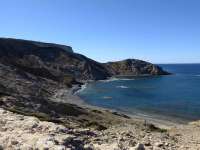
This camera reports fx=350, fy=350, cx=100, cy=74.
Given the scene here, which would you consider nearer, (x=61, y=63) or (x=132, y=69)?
(x=61, y=63)

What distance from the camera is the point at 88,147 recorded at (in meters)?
13.0

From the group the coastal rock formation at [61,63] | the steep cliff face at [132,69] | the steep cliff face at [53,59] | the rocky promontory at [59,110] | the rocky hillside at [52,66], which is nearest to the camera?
the rocky promontory at [59,110]

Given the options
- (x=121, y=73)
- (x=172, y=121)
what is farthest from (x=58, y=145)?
(x=121, y=73)

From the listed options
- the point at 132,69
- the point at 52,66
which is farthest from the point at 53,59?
the point at 132,69

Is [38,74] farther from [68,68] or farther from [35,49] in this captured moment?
[35,49]

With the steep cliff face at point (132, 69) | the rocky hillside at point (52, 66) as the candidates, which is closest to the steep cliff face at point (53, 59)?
the rocky hillside at point (52, 66)

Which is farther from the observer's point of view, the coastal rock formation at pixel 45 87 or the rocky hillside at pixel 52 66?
the rocky hillside at pixel 52 66

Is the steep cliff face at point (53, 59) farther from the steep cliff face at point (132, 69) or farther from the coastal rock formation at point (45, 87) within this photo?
the steep cliff face at point (132, 69)

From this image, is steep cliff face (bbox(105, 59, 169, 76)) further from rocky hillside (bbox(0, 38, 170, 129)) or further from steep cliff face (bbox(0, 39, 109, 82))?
steep cliff face (bbox(0, 39, 109, 82))

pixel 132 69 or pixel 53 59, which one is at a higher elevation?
pixel 53 59

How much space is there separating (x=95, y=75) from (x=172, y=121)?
343 feet

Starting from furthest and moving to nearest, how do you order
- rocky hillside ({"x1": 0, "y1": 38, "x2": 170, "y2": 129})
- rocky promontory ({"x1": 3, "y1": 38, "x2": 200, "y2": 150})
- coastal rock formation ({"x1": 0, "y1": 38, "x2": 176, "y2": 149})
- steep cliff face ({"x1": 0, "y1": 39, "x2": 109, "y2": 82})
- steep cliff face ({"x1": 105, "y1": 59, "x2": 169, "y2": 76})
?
steep cliff face ({"x1": 105, "y1": 59, "x2": 169, "y2": 76}), steep cliff face ({"x1": 0, "y1": 39, "x2": 109, "y2": 82}), rocky hillside ({"x1": 0, "y1": 38, "x2": 170, "y2": 129}), coastal rock formation ({"x1": 0, "y1": 38, "x2": 176, "y2": 149}), rocky promontory ({"x1": 3, "y1": 38, "x2": 200, "y2": 150})

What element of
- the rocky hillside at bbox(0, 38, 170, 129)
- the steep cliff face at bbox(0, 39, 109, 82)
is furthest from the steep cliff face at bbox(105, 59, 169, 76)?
the steep cliff face at bbox(0, 39, 109, 82)

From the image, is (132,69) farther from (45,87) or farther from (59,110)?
(59,110)
